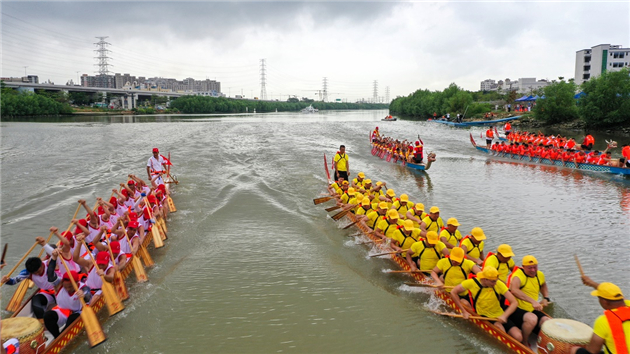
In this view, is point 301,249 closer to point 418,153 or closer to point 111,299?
point 111,299

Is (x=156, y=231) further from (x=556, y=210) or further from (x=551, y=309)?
(x=556, y=210)

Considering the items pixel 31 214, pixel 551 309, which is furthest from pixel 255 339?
pixel 31 214

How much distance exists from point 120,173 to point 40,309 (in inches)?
573

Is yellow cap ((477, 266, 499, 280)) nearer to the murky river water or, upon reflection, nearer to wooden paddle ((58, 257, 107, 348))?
the murky river water

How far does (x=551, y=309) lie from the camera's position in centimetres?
644

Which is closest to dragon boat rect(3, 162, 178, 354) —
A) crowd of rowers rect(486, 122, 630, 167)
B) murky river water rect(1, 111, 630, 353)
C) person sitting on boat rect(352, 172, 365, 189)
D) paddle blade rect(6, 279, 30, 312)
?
murky river water rect(1, 111, 630, 353)

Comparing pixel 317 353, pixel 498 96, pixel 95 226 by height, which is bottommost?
pixel 317 353

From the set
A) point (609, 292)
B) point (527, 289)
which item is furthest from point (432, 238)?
point (609, 292)

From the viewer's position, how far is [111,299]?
6.16m

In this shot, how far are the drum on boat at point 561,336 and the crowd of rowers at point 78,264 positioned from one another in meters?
6.36

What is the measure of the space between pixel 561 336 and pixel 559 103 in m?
43.6

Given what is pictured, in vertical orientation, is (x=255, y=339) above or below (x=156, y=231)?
below

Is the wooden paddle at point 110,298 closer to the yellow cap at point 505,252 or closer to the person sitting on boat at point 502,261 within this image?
the person sitting on boat at point 502,261

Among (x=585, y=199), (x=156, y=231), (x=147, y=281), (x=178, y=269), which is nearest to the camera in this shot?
(x=147, y=281)
